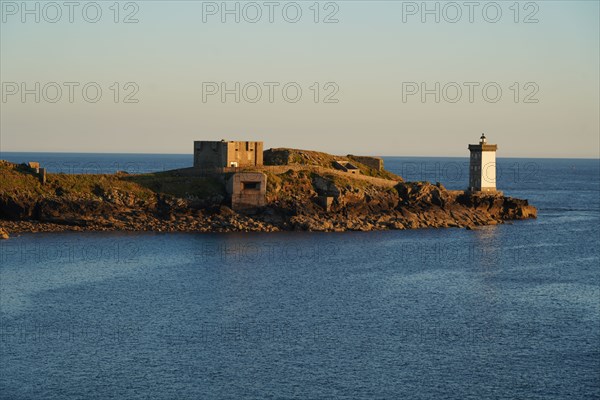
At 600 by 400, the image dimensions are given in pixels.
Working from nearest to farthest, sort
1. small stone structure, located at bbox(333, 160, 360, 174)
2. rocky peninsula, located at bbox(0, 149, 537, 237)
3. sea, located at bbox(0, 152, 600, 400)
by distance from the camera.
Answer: sea, located at bbox(0, 152, 600, 400) → rocky peninsula, located at bbox(0, 149, 537, 237) → small stone structure, located at bbox(333, 160, 360, 174)

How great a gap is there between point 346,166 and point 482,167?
13.8 meters

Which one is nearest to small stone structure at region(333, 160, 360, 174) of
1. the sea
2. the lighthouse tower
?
the lighthouse tower

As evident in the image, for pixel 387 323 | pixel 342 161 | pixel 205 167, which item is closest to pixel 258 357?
pixel 387 323

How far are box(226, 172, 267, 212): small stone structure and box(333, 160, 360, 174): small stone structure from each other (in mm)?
13467

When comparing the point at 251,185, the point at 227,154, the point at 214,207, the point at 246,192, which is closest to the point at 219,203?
the point at 214,207

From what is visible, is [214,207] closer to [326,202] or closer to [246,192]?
[246,192]

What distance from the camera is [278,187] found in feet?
292

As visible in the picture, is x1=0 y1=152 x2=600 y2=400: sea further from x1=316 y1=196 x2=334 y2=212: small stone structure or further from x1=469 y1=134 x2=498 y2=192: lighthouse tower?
x1=469 y1=134 x2=498 y2=192: lighthouse tower

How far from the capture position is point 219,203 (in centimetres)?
8700

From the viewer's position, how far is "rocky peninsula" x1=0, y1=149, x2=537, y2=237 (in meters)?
82.0

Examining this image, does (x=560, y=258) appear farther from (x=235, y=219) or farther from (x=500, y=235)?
(x=235, y=219)

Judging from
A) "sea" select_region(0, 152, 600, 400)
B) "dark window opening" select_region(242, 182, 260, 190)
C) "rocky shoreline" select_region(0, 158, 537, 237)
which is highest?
"dark window opening" select_region(242, 182, 260, 190)

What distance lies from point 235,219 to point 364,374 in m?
45.8

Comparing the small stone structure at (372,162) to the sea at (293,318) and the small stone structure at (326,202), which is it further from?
the sea at (293,318)
